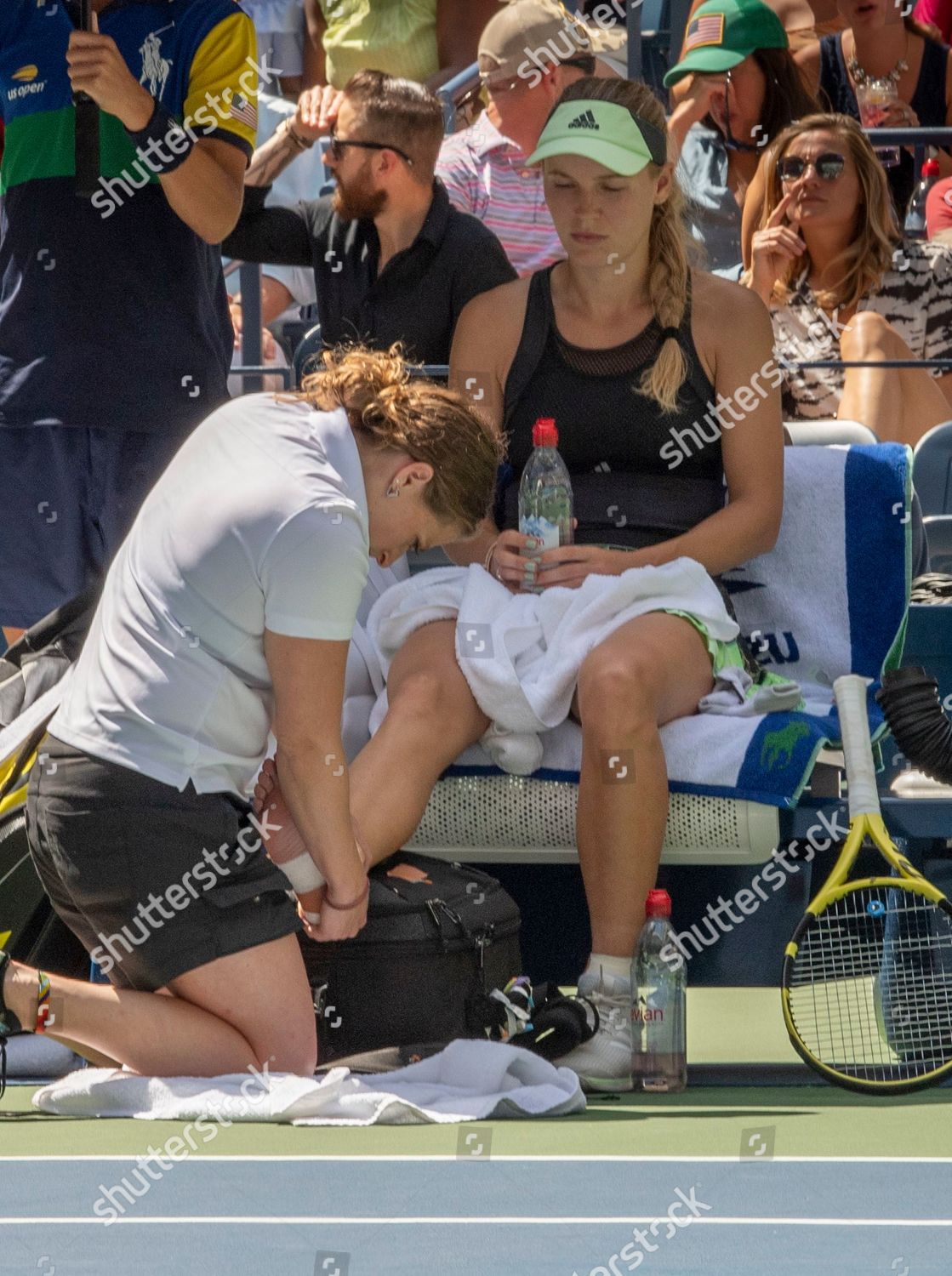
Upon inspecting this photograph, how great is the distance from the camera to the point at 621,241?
402 cm

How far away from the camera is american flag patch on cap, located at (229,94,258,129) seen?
12.9 ft

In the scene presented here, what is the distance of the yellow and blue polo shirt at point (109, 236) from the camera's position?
3895mm

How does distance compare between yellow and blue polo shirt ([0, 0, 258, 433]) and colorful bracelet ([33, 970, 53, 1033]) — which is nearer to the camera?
colorful bracelet ([33, 970, 53, 1033])

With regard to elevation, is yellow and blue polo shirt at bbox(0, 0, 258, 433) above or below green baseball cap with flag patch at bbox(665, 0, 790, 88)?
below

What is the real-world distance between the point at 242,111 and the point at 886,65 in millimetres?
2952

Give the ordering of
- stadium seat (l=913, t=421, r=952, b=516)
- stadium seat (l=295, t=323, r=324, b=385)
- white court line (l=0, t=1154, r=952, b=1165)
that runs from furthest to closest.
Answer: stadium seat (l=913, t=421, r=952, b=516) < stadium seat (l=295, t=323, r=324, b=385) < white court line (l=0, t=1154, r=952, b=1165)

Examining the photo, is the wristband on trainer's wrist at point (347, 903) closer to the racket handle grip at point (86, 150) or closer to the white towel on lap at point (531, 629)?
the white towel on lap at point (531, 629)

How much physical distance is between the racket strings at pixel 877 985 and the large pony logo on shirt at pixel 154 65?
2.05 metres

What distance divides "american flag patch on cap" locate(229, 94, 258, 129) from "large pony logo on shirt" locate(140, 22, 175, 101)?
154 mm

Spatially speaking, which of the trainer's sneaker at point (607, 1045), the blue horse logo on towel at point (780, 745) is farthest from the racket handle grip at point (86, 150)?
the trainer's sneaker at point (607, 1045)

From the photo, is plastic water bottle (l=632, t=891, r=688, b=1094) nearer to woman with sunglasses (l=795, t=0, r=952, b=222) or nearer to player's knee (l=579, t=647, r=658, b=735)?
player's knee (l=579, t=647, r=658, b=735)

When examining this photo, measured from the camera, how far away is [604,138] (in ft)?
13.0

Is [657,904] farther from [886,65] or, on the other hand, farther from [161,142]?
[886,65]

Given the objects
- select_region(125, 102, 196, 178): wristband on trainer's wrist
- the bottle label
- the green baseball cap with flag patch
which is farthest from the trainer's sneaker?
the green baseball cap with flag patch
